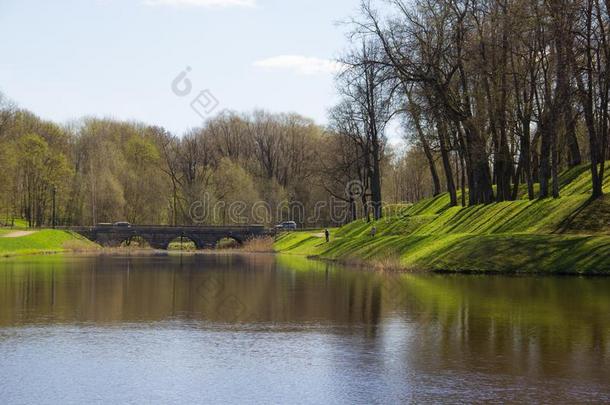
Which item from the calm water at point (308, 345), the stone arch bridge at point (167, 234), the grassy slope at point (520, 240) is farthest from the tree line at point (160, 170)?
the calm water at point (308, 345)

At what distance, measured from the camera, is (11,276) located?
3600 cm

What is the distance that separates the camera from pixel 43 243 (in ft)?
258

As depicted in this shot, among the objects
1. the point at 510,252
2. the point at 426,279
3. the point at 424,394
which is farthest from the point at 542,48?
the point at 424,394

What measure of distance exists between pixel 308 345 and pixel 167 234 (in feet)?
267

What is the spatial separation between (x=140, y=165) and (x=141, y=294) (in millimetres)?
82848

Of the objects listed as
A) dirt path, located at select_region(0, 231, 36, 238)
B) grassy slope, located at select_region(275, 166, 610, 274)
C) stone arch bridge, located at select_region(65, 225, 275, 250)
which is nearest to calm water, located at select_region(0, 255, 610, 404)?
grassy slope, located at select_region(275, 166, 610, 274)

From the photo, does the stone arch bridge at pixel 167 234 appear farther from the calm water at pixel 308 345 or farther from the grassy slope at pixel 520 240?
the calm water at pixel 308 345

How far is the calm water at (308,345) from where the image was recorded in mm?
11203

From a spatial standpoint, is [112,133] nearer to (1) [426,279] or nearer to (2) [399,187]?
(2) [399,187]

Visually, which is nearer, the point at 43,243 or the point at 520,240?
the point at 520,240

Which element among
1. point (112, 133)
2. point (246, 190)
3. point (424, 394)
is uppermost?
point (112, 133)

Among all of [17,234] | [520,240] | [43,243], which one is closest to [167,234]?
[43,243]

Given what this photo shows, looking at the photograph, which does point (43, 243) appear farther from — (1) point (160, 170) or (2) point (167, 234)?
(1) point (160, 170)

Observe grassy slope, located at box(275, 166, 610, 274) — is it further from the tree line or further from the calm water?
the tree line
